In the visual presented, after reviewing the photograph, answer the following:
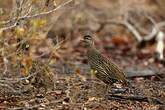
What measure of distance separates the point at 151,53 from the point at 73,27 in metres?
2.21

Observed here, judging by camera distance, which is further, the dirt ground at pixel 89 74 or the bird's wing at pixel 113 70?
the bird's wing at pixel 113 70

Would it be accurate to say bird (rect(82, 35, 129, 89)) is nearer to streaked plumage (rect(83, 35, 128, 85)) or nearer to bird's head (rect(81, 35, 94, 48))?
streaked plumage (rect(83, 35, 128, 85))

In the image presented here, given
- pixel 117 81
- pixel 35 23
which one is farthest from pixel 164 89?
pixel 35 23

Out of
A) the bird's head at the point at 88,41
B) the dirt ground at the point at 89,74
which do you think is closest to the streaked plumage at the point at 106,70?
the dirt ground at the point at 89,74

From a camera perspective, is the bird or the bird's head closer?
the bird

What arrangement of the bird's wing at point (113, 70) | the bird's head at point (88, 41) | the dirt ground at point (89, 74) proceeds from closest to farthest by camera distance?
1. the dirt ground at point (89, 74)
2. the bird's wing at point (113, 70)
3. the bird's head at point (88, 41)

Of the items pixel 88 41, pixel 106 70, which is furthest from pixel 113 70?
pixel 88 41

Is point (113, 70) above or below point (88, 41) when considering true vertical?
below

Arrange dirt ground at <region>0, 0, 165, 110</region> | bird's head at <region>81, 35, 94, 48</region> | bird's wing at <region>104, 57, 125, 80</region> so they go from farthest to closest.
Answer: bird's head at <region>81, 35, 94, 48</region> < bird's wing at <region>104, 57, 125, 80</region> < dirt ground at <region>0, 0, 165, 110</region>

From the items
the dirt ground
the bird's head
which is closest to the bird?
the dirt ground

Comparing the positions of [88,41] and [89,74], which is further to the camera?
[89,74]

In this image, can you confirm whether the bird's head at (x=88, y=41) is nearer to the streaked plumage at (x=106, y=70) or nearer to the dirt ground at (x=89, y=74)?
the streaked plumage at (x=106, y=70)

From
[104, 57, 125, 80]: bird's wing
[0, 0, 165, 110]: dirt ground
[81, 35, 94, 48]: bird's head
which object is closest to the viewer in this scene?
[0, 0, 165, 110]: dirt ground

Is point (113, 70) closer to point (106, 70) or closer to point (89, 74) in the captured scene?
point (106, 70)
